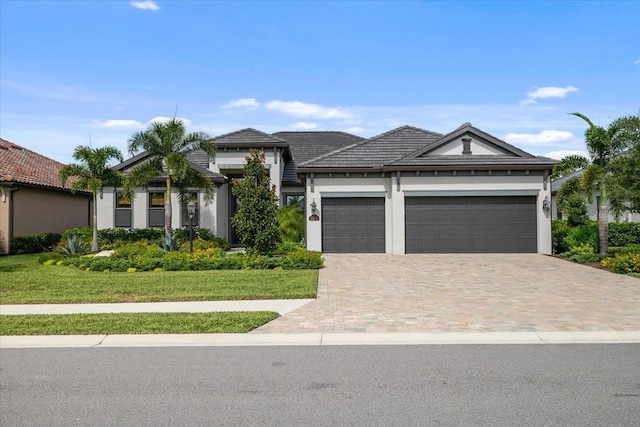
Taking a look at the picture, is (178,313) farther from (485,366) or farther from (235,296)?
(485,366)

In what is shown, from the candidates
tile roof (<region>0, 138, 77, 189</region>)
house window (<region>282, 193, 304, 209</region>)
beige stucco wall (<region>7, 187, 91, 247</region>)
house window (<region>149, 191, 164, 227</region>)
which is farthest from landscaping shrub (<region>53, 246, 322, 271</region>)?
house window (<region>282, 193, 304, 209</region>)

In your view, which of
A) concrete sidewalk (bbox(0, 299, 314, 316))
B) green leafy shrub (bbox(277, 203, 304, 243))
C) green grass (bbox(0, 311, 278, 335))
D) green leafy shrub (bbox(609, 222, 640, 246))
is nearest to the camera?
green grass (bbox(0, 311, 278, 335))

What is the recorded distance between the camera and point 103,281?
12.3 meters

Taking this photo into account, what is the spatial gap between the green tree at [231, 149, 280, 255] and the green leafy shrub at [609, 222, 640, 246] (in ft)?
56.1

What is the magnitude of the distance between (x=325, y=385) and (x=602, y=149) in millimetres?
15891

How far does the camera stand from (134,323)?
25.5 ft

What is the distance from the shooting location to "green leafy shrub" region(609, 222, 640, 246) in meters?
22.7

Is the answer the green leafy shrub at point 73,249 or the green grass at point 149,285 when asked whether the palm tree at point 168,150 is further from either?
the green grass at point 149,285

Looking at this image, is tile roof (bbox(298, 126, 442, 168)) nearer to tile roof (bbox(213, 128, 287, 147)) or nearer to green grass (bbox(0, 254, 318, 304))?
tile roof (bbox(213, 128, 287, 147))

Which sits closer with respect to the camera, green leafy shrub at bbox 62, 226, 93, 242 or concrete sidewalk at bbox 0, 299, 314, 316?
concrete sidewalk at bbox 0, 299, 314, 316

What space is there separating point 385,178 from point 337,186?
2.15 metres

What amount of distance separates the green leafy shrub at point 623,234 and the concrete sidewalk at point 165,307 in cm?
1964

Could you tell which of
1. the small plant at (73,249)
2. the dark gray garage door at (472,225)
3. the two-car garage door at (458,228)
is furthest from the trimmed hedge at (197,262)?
the dark gray garage door at (472,225)

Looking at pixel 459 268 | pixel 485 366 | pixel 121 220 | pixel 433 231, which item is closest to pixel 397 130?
pixel 433 231
